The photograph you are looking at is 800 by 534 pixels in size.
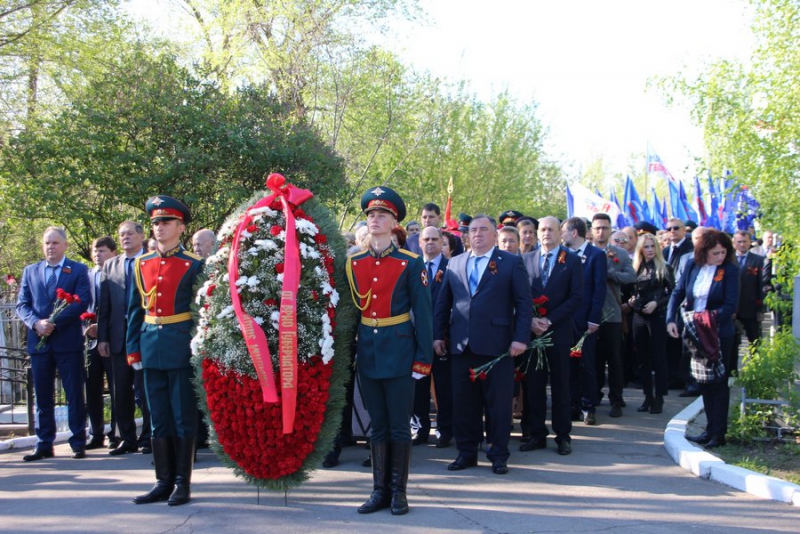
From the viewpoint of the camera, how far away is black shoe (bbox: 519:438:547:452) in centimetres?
745

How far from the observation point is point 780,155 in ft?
26.3

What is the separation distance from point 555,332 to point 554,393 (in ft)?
1.88

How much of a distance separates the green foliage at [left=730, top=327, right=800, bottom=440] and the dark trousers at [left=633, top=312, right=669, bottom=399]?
1650mm

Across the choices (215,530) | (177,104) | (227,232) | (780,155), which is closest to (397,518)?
(215,530)

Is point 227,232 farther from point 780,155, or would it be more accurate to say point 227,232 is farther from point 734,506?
point 780,155

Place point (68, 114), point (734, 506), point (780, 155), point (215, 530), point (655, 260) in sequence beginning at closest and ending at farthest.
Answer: point (215, 530), point (734, 506), point (780, 155), point (655, 260), point (68, 114)

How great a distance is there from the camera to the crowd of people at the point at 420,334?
5.74 metres

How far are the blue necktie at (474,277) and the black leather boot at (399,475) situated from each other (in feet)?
5.32

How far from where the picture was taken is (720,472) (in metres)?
6.30

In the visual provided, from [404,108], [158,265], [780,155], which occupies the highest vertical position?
[404,108]

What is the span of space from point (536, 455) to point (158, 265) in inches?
A: 150

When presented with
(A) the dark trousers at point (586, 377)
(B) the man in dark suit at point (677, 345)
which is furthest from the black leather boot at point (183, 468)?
(B) the man in dark suit at point (677, 345)

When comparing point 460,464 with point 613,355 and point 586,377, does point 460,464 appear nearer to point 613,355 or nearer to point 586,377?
point 586,377

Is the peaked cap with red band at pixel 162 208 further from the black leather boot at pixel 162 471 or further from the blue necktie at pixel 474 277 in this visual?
the blue necktie at pixel 474 277
